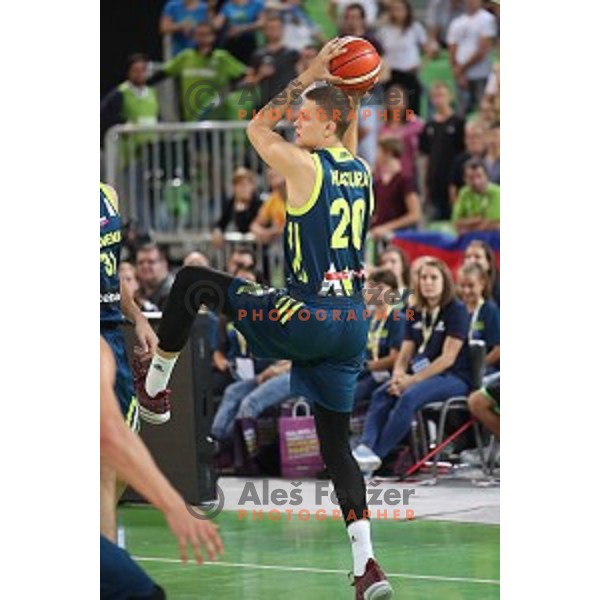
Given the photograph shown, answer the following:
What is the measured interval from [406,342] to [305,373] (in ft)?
16.3

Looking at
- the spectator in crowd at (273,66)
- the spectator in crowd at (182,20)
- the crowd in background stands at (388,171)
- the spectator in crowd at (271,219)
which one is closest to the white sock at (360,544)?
the crowd in background stands at (388,171)

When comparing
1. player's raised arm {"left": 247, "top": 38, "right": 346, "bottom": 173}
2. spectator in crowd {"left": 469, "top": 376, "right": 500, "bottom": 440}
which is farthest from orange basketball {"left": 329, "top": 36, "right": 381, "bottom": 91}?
spectator in crowd {"left": 469, "top": 376, "right": 500, "bottom": 440}

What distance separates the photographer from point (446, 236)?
1491cm

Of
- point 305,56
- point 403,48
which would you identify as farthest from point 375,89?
point 403,48

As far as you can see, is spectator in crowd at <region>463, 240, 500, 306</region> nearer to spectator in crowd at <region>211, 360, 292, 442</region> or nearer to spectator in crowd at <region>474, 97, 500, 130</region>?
spectator in crowd at <region>211, 360, 292, 442</region>

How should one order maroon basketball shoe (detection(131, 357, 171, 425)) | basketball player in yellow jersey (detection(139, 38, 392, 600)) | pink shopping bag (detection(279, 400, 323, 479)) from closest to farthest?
basketball player in yellow jersey (detection(139, 38, 392, 600)) → maroon basketball shoe (detection(131, 357, 171, 425)) → pink shopping bag (detection(279, 400, 323, 479))

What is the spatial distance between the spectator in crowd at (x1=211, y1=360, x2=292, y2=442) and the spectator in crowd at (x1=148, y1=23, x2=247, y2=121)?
4.64 metres

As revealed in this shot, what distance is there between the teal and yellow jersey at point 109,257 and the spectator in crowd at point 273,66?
29.0ft

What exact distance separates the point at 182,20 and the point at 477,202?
4.79m

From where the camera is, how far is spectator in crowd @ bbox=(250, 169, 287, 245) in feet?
50.9

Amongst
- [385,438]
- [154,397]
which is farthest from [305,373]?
[385,438]

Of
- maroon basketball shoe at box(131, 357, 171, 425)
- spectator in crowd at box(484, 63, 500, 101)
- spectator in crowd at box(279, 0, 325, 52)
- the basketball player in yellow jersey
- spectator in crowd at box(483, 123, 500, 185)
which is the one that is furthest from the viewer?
spectator in crowd at box(279, 0, 325, 52)
